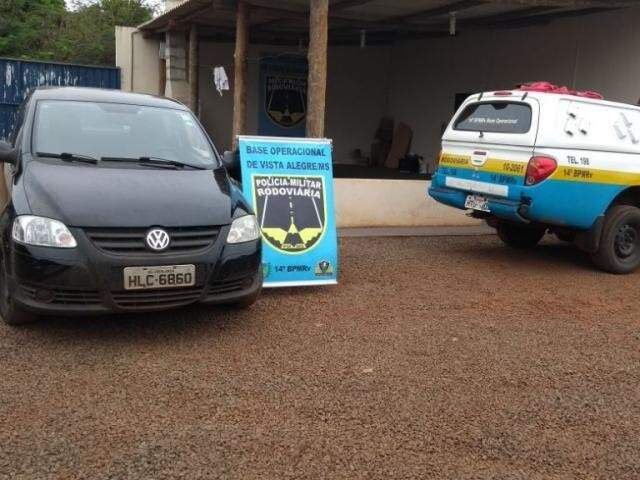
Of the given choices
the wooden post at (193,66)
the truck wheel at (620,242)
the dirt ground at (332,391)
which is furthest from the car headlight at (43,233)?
the wooden post at (193,66)

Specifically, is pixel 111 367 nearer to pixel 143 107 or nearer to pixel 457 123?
pixel 143 107

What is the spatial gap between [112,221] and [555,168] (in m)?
4.47

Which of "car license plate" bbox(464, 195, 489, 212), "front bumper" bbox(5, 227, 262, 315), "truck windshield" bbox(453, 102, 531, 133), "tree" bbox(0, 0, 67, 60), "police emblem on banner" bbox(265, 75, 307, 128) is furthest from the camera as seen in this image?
"tree" bbox(0, 0, 67, 60)

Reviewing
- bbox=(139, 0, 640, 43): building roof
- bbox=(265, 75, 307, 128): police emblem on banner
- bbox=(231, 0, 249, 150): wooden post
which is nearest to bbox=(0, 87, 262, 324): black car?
bbox=(231, 0, 249, 150): wooden post

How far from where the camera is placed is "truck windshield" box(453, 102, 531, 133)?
676cm

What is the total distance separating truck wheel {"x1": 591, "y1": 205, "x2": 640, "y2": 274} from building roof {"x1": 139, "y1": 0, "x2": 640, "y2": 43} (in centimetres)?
478

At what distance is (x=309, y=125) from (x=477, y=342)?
5.06 meters

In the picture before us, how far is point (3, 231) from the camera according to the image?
4312 mm

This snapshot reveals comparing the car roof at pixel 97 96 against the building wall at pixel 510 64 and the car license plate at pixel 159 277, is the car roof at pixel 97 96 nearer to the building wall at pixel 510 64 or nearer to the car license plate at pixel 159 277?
the car license plate at pixel 159 277

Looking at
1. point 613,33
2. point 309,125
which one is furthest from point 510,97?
point 613,33

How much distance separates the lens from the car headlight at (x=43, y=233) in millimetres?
3969

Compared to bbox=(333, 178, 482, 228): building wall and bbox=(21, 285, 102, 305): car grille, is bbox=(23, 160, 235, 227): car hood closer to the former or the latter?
bbox=(21, 285, 102, 305): car grille

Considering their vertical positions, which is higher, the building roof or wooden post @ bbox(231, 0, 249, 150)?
the building roof

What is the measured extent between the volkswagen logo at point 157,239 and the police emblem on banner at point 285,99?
47.0 feet
